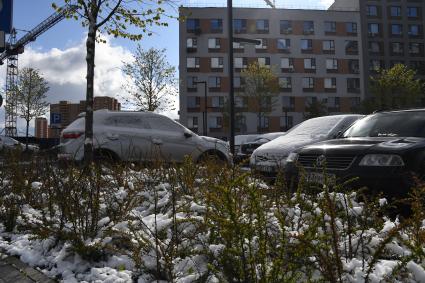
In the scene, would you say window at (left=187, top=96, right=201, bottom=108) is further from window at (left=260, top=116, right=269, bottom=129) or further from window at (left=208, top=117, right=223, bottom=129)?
window at (left=260, top=116, right=269, bottom=129)

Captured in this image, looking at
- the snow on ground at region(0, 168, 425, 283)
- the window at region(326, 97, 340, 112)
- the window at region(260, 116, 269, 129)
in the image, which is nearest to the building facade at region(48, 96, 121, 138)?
the window at region(260, 116, 269, 129)

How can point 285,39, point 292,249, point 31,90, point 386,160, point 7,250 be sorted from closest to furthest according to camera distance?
point 292,249, point 7,250, point 386,160, point 31,90, point 285,39

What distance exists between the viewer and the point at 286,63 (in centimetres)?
6291

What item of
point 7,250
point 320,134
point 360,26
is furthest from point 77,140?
point 360,26

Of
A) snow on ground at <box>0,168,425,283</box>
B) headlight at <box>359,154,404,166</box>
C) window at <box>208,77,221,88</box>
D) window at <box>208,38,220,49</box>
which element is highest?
window at <box>208,38,220,49</box>

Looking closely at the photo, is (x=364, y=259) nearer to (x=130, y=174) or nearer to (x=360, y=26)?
(x=130, y=174)

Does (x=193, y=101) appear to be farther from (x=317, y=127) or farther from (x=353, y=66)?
(x=317, y=127)

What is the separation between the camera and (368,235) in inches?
120

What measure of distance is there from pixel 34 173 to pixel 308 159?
354cm

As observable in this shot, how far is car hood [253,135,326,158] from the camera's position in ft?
26.1

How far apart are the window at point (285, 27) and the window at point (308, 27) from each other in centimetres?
227

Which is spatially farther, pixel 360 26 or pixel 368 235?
pixel 360 26

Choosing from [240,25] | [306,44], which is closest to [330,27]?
[306,44]

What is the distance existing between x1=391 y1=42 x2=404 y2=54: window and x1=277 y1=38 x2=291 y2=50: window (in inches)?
673
